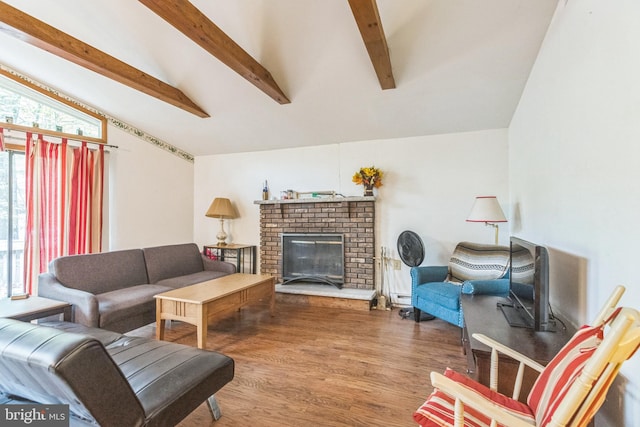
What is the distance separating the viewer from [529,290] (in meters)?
1.80

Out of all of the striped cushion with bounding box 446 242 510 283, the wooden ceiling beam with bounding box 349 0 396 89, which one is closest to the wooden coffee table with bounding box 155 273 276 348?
the striped cushion with bounding box 446 242 510 283

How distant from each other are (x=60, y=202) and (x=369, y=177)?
3.73m

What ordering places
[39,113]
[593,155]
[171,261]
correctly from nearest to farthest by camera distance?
1. [593,155]
2. [39,113]
3. [171,261]

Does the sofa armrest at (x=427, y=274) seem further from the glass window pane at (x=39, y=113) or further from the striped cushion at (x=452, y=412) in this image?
the glass window pane at (x=39, y=113)

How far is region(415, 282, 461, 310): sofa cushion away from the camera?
2.89m

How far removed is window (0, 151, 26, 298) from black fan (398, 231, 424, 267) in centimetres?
427

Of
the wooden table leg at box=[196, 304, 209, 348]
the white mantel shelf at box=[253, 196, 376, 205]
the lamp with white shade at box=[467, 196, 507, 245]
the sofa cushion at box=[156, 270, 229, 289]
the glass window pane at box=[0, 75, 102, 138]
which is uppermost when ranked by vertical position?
the glass window pane at box=[0, 75, 102, 138]

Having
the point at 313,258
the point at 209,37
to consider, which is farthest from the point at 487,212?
the point at 209,37

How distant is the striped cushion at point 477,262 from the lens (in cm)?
304

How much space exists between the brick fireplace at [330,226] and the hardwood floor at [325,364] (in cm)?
61

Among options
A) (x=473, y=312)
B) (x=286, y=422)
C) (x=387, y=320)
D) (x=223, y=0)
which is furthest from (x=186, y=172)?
(x=473, y=312)

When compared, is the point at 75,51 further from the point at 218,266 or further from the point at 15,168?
the point at 218,266

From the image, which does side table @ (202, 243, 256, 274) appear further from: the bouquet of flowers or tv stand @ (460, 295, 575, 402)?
tv stand @ (460, 295, 575, 402)

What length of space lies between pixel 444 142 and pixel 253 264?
330cm
